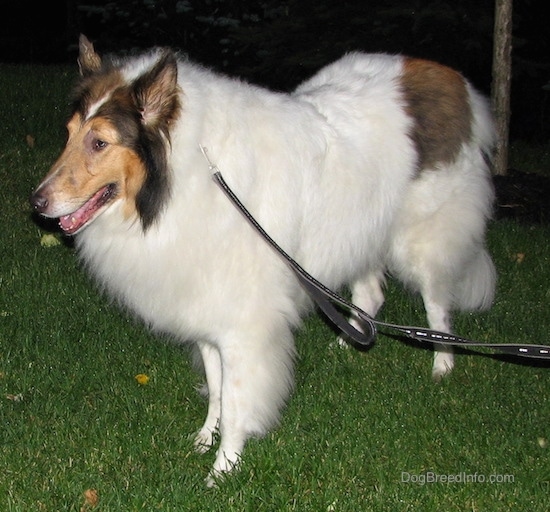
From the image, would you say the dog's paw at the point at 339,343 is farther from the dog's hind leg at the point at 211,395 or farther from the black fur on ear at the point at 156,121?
the black fur on ear at the point at 156,121

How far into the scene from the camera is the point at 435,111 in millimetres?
4762

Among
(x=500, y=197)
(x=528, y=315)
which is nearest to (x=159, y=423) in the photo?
(x=528, y=315)

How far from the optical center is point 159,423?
446cm

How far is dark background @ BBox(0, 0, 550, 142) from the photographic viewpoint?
902 cm

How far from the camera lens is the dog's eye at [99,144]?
3549 mm

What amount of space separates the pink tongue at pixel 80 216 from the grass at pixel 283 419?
3.71ft

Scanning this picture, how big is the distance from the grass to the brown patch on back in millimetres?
1308

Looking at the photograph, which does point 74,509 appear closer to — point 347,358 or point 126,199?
point 126,199

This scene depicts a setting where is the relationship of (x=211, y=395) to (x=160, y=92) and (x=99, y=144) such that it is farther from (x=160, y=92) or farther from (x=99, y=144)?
(x=160, y=92)

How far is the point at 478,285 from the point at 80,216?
2849mm

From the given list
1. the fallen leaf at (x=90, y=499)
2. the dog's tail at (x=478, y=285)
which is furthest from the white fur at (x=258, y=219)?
the dog's tail at (x=478, y=285)

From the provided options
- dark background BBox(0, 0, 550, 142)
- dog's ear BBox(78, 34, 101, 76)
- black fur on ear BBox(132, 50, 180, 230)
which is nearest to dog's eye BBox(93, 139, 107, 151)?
black fur on ear BBox(132, 50, 180, 230)

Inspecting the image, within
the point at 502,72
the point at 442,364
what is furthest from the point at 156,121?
the point at 502,72

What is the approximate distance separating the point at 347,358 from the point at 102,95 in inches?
94.1
